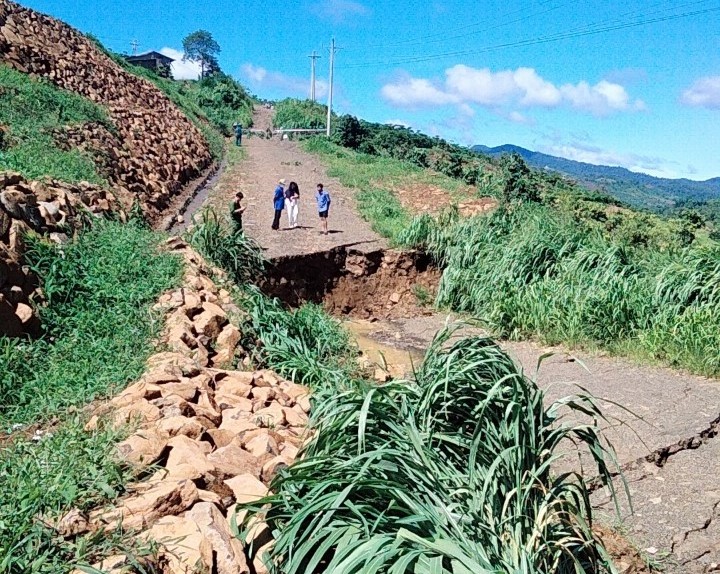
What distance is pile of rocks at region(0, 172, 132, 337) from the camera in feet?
16.5

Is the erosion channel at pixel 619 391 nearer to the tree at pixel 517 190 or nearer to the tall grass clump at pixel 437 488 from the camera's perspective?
the tall grass clump at pixel 437 488

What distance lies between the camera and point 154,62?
43625 millimetres

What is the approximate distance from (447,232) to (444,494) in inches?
372

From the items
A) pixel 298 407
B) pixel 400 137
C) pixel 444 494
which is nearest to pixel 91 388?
pixel 298 407

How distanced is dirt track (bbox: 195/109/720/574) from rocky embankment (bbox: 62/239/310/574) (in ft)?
6.06

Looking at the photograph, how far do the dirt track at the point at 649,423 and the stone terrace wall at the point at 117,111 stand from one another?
255cm

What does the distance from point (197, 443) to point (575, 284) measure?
25.3ft

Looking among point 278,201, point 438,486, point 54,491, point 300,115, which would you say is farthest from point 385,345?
point 300,115

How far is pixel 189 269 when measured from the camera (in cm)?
700

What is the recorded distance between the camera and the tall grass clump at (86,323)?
4348 mm

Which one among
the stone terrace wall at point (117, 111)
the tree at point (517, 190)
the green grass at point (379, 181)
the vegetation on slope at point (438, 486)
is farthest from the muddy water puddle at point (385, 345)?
the tree at point (517, 190)

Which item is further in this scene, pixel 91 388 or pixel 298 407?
pixel 298 407

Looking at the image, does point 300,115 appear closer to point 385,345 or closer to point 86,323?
point 385,345

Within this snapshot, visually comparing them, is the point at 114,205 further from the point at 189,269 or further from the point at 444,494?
the point at 444,494
